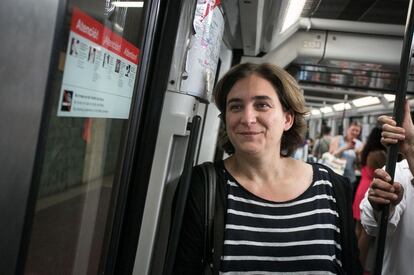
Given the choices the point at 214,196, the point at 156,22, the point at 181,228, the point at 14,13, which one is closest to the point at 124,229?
the point at 181,228

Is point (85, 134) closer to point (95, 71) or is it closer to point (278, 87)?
point (95, 71)

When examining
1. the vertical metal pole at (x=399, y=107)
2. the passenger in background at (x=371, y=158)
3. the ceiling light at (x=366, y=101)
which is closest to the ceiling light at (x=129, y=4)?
the vertical metal pole at (x=399, y=107)

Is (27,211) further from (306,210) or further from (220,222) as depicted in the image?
(306,210)

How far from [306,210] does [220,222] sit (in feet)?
1.07

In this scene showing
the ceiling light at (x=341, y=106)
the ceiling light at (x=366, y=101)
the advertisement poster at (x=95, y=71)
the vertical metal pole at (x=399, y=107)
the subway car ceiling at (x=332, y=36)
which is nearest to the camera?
Result: the advertisement poster at (x=95, y=71)

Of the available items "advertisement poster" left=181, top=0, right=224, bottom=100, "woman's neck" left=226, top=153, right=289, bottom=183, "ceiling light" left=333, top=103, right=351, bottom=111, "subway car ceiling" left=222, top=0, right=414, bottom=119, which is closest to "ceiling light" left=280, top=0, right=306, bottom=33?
"subway car ceiling" left=222, top=0, right=414, bottom=119

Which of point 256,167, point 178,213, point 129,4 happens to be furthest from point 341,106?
point 129,4

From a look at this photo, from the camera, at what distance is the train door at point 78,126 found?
62 cm

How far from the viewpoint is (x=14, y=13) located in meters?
0.57

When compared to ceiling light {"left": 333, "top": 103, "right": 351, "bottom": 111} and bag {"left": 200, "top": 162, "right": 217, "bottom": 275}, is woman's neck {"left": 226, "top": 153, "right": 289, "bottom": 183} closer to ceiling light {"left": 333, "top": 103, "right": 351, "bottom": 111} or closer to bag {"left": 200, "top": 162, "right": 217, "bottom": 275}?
bag {"left": 200, "top": 162, "right": 217, "bottom": 275}

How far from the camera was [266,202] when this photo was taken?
134 cm

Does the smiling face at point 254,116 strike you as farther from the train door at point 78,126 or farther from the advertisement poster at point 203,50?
the train door at point 78,126

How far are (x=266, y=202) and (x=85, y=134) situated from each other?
69 centimetres

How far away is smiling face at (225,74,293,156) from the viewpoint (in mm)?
1322
